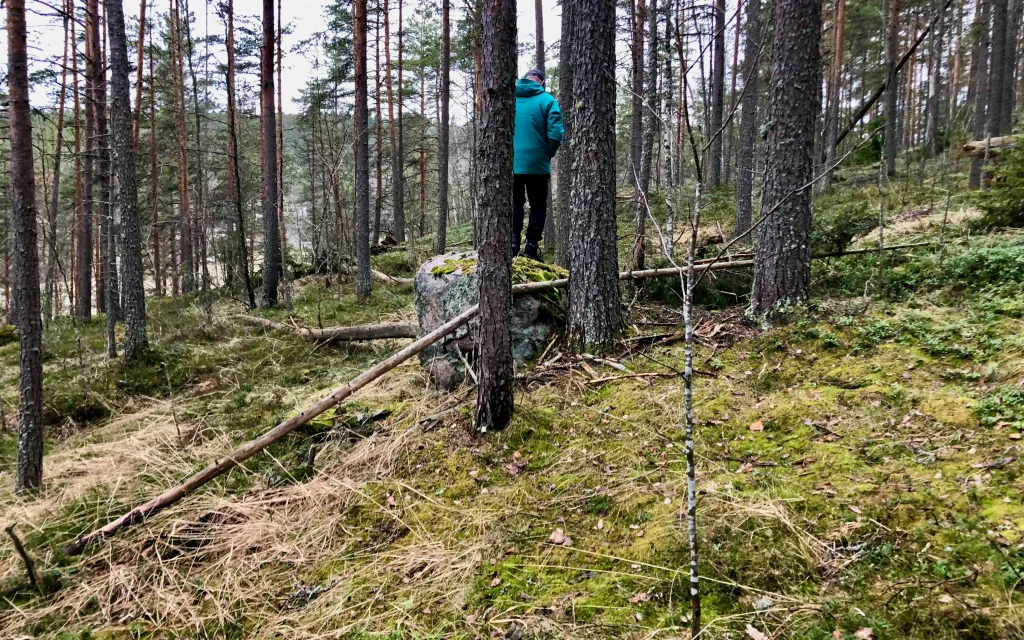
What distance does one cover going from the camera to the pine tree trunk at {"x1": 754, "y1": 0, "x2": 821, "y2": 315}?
4.76 metres

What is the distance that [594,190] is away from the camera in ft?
15.9

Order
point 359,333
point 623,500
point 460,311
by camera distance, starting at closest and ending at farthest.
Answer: point 623,500 < point 460,311 < point 359,333

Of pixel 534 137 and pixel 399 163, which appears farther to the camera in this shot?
pixel 399 163

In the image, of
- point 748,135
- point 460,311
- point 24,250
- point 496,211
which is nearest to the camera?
point 496,211

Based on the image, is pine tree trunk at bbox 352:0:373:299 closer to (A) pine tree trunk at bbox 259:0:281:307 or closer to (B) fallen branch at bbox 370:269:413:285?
(B) fallen branch at bbox 370:269:413:285

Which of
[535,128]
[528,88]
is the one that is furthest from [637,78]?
[535,128]

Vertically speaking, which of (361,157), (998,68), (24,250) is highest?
(998,68)

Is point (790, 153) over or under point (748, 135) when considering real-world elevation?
under

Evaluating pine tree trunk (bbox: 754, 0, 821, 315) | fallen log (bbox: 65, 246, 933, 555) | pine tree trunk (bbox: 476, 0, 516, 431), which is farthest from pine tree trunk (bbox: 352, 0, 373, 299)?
pine tree trunk (bbox: 754, 0, 821, 315)

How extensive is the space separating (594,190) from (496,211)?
154 cm

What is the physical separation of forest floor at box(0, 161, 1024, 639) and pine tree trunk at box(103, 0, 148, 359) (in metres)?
3.45

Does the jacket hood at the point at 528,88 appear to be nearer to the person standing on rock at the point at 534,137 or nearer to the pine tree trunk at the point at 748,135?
the person standing on rock at the point at 534,137

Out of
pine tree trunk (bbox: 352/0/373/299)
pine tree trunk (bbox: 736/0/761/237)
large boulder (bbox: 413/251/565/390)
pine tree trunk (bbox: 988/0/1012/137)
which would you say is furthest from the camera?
pine tree trunk (bbox: 988/0/1012/137)

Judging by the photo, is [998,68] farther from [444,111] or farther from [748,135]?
[444,111]
